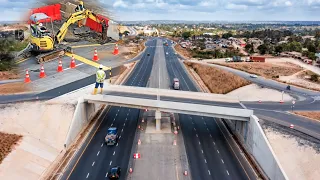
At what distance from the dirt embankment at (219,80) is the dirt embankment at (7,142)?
35.3 metres

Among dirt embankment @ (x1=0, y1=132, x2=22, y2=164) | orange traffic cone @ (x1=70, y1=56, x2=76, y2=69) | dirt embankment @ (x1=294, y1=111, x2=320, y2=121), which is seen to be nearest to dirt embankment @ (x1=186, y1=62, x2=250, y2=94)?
dirt embankment @ (x1=294, y1=111, x2=320, y2=121)

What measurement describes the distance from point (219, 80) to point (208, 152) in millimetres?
29168

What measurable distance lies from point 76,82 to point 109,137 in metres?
13.9

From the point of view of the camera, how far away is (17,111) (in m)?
36.3

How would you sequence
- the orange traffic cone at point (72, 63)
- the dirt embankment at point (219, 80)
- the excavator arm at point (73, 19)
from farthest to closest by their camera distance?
the dirt embankment at point (219, 80) < the orange traffic cone at point (72, 63) < the excavator arm at point (73, 19)

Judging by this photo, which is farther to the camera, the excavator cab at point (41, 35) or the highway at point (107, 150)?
the excavator cab at point (41, 35)

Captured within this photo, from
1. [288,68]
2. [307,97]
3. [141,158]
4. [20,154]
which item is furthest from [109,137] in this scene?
[288,68]

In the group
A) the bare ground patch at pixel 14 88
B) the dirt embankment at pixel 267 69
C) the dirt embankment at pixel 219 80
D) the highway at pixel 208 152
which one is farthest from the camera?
the dirt embankment at pixel 267 69

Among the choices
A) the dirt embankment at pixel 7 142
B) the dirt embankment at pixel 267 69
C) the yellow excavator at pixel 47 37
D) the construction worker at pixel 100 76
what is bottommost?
the dirt embankment at pixel 7 142

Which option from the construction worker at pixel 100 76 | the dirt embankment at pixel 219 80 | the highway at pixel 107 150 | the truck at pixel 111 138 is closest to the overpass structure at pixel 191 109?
the construction worker at pixel 100 76

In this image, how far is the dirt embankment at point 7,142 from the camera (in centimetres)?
2961

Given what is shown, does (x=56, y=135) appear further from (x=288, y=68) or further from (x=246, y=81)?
(x=288, y=68)

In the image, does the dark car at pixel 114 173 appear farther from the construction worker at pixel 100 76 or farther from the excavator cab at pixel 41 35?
the excavator cab at pixel 41 35

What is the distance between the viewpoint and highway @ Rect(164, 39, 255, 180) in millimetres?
30844
